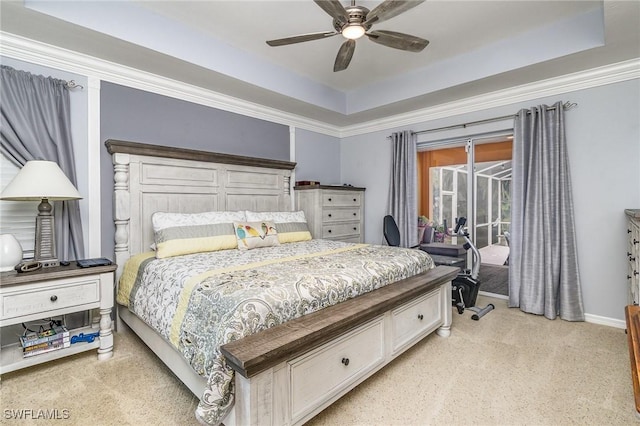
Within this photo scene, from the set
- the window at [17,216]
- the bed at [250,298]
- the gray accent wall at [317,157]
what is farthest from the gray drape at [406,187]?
the window at [17,216]

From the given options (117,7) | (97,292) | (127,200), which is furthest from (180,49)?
(97,292)

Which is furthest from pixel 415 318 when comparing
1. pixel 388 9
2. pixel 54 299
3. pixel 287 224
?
pixel 54 299

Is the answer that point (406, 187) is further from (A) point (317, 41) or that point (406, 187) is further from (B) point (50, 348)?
(B) point (50, 348)

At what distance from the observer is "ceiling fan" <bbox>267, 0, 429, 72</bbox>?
1895 mm

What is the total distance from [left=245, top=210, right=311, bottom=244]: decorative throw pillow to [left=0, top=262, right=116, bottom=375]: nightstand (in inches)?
56.5

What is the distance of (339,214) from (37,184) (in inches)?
128

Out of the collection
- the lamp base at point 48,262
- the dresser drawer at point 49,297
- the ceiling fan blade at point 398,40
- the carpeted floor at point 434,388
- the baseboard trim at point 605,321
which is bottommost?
the carpeted floor at point 434,388

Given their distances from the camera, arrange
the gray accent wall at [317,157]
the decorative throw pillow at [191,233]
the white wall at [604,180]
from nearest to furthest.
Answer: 1. the decorative throw pillow at [191,233]
2. the white wall at [604,180]
3. the gray accent wall at [317,157]

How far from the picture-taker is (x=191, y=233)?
2.78 metres

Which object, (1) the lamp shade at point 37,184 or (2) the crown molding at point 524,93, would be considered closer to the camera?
(1) the lamp shade at point 37,184

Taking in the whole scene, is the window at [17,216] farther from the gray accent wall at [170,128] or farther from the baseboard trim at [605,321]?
the baseboard trim at [605,321]

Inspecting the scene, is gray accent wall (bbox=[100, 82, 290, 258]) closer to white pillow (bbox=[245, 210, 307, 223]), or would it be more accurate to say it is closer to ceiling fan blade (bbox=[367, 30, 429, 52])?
white pillow (bbox=[245, 210, 307, 223])

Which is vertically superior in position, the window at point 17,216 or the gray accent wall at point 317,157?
the gray accent wall at point 317,157

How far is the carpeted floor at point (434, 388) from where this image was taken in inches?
67.4
